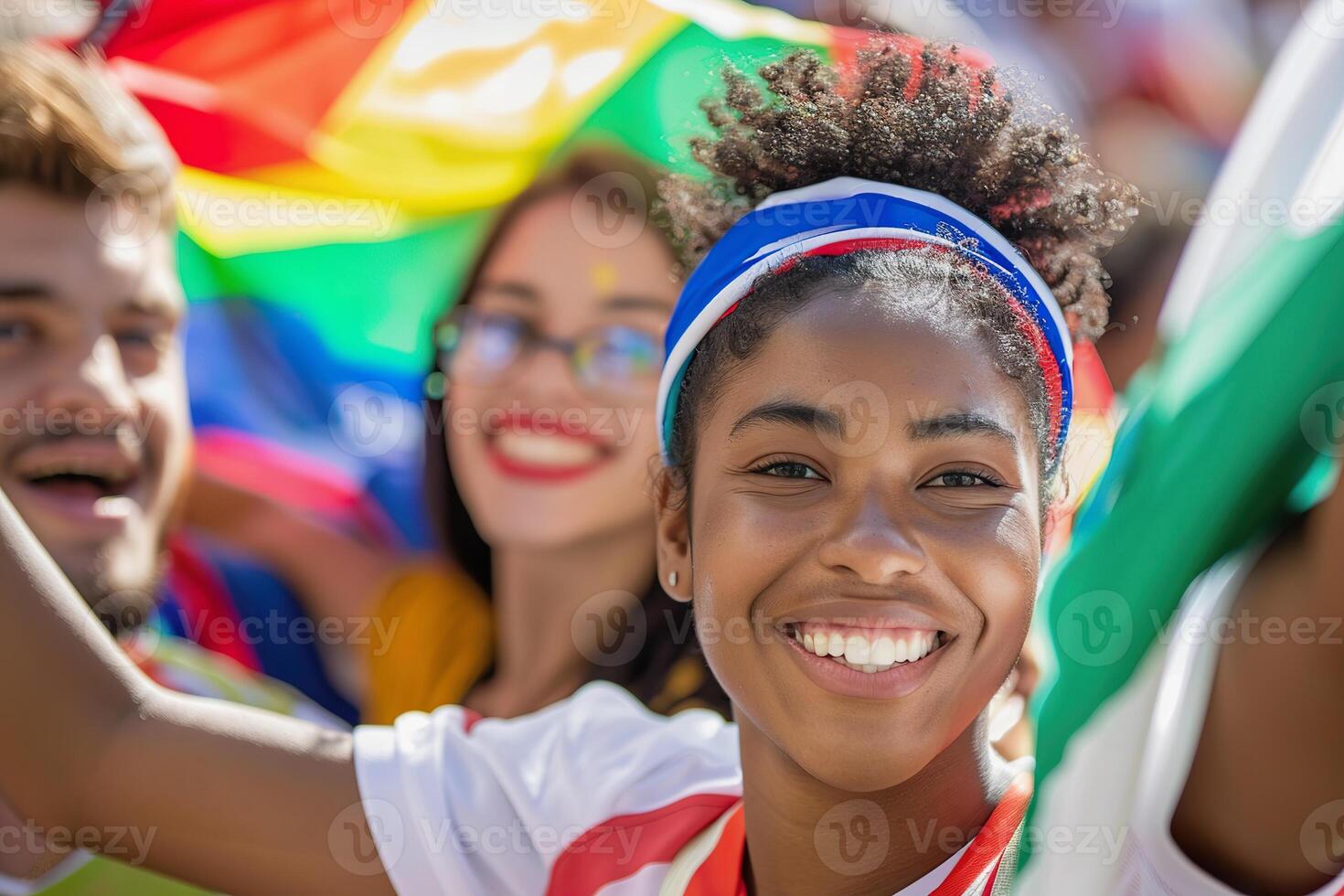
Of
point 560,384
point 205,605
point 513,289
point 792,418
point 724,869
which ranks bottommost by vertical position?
point 205,605

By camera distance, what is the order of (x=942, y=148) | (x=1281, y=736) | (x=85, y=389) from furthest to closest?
(x=85, y=389), (x=942, y=148), (x=1281, y=736)

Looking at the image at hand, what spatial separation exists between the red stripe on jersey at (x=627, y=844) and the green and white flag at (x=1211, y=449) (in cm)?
44

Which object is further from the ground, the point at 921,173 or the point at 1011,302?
the point at 921,173

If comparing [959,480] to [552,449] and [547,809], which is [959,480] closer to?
[547,809]

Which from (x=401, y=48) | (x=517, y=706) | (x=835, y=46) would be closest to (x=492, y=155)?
(x=401, y=48)

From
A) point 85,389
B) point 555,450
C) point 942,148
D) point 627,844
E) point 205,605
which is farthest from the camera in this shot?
point 205,605

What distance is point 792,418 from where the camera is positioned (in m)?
1.38

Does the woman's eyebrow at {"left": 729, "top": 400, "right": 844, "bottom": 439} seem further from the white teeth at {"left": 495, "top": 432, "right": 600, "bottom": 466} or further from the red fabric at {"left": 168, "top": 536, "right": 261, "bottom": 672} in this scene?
the red fabric at {"left": 168, "top": 536, "right": 261, "bottom": 672}

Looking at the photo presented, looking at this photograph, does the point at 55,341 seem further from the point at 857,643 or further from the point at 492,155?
the point at 857,643

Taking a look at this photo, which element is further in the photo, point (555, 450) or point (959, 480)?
point (555, 450)

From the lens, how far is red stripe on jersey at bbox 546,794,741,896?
1.64 m

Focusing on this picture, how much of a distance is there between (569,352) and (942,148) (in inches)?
41.5

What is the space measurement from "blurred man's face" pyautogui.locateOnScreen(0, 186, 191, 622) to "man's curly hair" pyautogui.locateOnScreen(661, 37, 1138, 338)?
4.20 ft

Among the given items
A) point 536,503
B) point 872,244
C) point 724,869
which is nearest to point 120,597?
point 536,503
